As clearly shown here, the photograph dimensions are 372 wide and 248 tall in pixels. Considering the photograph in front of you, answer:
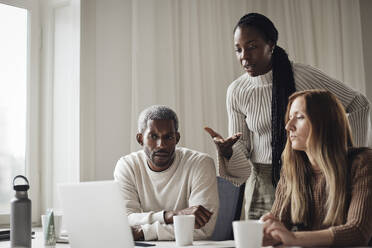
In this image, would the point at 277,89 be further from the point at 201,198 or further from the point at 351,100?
the point at 201,198

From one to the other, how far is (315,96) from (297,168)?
10.2 inches

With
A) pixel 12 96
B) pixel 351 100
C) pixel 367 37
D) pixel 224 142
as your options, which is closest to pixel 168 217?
pixel 224 142

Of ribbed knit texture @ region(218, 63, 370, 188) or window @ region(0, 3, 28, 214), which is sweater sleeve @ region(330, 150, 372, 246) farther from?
window @ region(0, 3, 28, 214)

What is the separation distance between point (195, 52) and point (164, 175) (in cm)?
125

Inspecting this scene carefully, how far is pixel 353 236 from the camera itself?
1.41 m

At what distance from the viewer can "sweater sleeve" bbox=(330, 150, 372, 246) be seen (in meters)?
1.41

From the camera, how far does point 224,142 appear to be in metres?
2.03

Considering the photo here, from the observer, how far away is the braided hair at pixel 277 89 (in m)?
2.21

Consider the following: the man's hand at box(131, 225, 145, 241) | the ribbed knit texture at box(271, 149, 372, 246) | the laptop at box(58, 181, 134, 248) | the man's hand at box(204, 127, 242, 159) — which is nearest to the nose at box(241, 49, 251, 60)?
the man's hand at box(204, 127, 242, 159)

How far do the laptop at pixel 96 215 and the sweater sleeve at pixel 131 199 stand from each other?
60cm

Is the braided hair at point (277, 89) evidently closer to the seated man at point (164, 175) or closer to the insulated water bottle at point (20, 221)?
the seated man at point (164, 175)

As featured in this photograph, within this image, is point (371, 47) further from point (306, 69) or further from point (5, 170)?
point (5, 170)

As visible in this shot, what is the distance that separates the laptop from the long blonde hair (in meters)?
0.64

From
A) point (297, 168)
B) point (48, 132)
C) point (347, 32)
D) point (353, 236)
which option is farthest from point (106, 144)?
point (347, 32)
